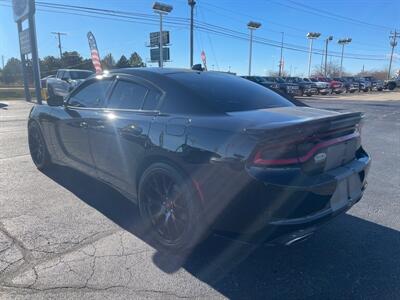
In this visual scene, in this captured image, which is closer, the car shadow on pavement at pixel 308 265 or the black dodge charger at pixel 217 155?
the black dodge charger at pixel 217 155

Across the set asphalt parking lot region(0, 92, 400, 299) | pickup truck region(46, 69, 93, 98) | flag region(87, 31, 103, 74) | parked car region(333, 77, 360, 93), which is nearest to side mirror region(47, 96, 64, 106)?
asphalt parking lot region(0, 92, 400, 299)

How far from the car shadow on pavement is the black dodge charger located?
10.5 inches

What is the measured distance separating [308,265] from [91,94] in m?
3.07

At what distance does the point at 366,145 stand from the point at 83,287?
23.0ft

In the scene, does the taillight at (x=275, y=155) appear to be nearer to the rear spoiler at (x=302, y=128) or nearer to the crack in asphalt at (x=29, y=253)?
the rear spoiler at (x=302, y=128)

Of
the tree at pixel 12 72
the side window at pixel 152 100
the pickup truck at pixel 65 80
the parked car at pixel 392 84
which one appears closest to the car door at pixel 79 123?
the side window at pixel 152 100

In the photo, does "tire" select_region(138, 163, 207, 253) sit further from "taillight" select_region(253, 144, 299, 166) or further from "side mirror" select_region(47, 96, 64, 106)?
"side mirror" select_region(47, 96, 64, 106)

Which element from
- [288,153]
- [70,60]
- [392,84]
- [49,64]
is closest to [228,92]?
[288,153]

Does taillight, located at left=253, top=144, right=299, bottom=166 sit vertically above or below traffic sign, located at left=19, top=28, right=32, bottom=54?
below

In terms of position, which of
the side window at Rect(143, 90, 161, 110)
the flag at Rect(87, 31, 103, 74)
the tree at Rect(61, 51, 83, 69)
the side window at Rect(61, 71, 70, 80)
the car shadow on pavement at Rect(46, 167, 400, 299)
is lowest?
the car shadow on pavement at Rect(46, 167, 400, 299)

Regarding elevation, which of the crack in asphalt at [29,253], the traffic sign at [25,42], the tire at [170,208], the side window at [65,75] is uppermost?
the traffic sign at [25,42]

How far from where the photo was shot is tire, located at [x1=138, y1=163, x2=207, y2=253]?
2.65m

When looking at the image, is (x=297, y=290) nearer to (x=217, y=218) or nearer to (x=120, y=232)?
(x=217, y=218)

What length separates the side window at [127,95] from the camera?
11.0 ft
